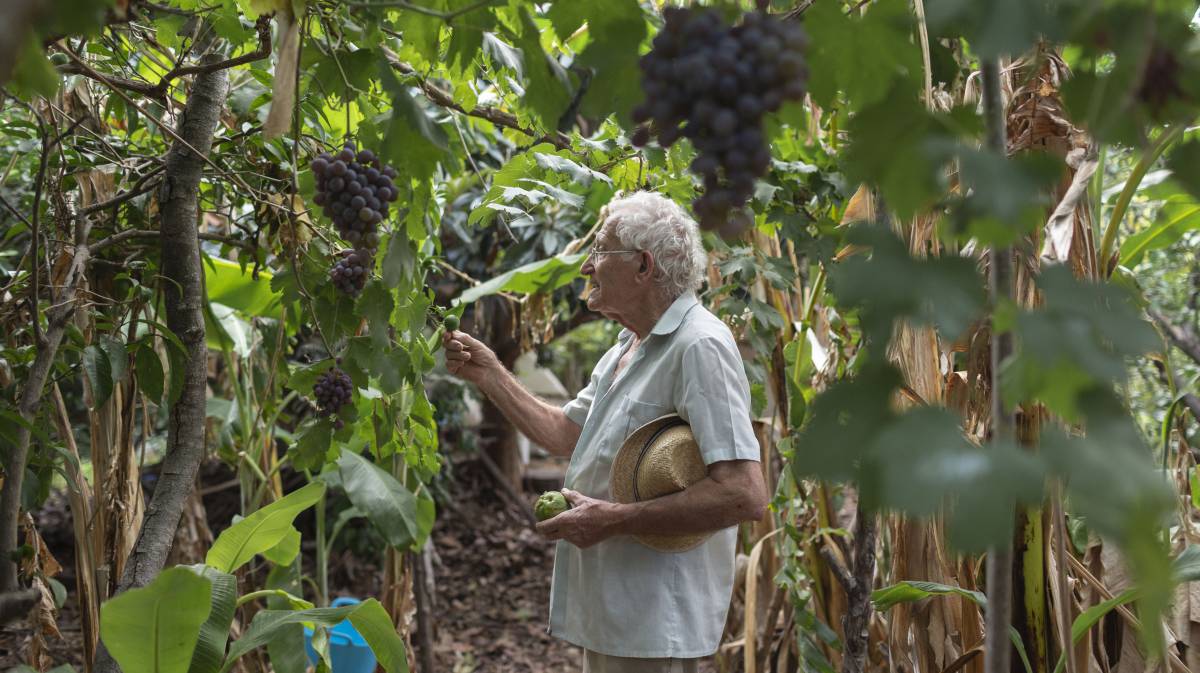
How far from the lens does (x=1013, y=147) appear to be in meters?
1.97

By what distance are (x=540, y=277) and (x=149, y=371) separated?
1573 mm

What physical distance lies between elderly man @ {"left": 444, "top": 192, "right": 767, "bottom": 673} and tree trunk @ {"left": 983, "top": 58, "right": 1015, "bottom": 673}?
41.6 inches

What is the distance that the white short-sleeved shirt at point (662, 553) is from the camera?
1.85m

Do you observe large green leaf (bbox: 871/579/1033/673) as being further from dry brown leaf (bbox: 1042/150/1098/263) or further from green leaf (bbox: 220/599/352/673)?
green leaf (bbox: 220/599/352/673)

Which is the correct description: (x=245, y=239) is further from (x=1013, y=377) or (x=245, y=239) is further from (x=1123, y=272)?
(x=1123, y=272)

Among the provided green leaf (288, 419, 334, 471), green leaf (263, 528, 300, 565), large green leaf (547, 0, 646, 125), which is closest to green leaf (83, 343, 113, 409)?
green leaf (288, 419, 334, 471)

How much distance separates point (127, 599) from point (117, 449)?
2.69ft

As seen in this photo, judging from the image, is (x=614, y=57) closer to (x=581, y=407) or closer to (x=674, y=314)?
(x=674, y=314)

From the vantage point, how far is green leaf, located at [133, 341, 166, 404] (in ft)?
5.15

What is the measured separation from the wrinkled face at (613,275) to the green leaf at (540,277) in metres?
0.78

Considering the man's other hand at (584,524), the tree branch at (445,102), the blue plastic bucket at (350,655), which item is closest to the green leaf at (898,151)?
the tree branch at (445,102)

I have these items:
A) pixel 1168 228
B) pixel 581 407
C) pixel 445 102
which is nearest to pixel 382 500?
pixel 581 407

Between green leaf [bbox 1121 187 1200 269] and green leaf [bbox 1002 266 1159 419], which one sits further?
green leaf [bbox 1121 187 1200 269]

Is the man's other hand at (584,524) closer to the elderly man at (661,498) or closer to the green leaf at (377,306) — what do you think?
the elderly man at (661,498)
